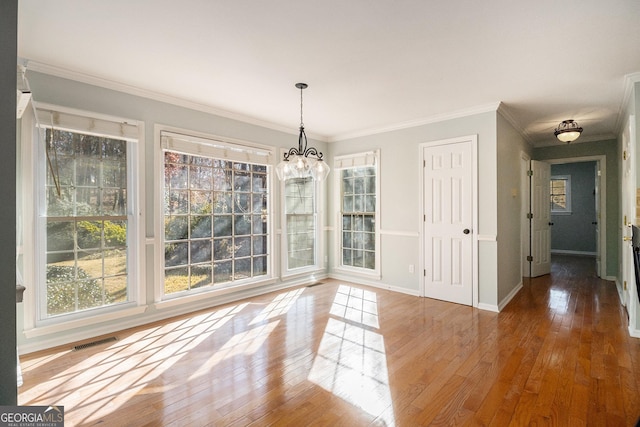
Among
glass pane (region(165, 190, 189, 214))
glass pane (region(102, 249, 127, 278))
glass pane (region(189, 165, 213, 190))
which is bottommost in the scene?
glass pane (region(102, 249, 127, 278))

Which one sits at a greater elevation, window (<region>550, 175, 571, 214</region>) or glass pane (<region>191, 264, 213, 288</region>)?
window (<region>550, 175, 571, 214</region>)

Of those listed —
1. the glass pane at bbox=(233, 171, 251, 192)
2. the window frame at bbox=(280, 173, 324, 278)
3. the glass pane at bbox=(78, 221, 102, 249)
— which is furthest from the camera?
the window frame at bbox=(280, 173, 324, 278)

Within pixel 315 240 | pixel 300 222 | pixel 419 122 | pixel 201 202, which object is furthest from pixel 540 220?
pixel 201 202

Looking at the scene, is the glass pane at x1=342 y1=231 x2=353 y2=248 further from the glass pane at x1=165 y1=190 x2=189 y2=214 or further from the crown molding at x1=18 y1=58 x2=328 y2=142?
the glass pane at x1=165 y1=190 x2=189 y2=214

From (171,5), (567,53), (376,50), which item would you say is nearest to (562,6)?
(567,53)

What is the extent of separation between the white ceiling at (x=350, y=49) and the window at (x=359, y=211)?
1518 mm

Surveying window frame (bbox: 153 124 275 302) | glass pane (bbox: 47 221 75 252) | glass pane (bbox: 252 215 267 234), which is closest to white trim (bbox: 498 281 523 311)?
window frame (bbox: 153 124 275 302)

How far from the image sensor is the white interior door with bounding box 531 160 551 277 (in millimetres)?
5777

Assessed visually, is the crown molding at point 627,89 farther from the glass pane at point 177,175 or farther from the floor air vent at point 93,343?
the floor air vent at point 93,343

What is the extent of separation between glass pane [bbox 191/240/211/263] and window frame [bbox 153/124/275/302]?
0.38 meters

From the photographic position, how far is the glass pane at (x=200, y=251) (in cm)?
398

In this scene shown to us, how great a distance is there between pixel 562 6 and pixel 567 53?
810mm

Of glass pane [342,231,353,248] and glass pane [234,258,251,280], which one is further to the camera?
glass pane [342,231,353,248]

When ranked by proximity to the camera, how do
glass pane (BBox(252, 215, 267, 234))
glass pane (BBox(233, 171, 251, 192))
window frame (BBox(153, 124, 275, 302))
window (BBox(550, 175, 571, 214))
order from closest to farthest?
window frame (BBox(153, 124, 275, 302)), glass pane (BBox(233, 171, 251, 192)), glass pane (BBox(252, 215, 267, 234)), window (BBox(550, 175, 571, 214))
